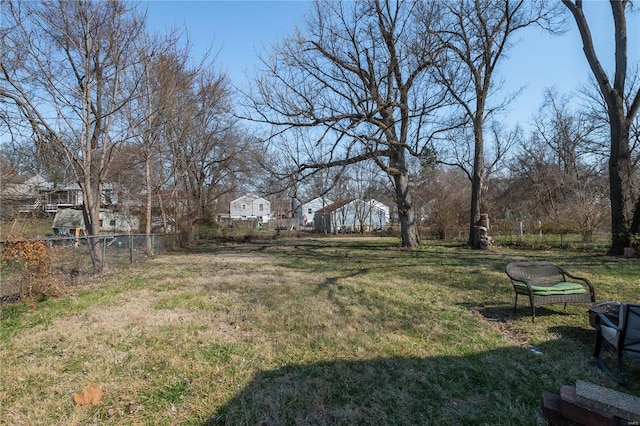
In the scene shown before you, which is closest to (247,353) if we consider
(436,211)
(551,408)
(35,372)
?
(35,372)

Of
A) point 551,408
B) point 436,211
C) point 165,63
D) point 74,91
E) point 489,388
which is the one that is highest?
point 165,63

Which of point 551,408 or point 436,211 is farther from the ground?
point 436,211

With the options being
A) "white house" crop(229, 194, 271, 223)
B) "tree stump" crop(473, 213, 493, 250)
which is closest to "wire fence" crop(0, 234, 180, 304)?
"tree stump" crop(473, 213, 493, 250)

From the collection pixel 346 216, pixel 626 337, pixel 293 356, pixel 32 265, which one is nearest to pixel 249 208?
pixel 346 216

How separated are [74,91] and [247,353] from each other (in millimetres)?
9399

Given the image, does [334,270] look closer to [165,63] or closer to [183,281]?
[183,281]

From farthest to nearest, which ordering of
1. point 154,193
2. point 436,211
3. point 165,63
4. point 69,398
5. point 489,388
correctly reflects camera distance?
point 436,211
point 154,193
point 165,63
point 489,388
point 69,398

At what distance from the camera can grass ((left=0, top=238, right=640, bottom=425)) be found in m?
2.92

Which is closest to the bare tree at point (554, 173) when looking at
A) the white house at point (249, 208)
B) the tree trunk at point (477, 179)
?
the tree trunk at point (477, 179)

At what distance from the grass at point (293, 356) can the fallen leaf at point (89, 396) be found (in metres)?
0.06

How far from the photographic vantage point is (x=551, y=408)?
5.83ft

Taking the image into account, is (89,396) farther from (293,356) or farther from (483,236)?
(483,236)

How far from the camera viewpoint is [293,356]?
398 cm

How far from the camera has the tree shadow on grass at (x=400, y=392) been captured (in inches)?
110
